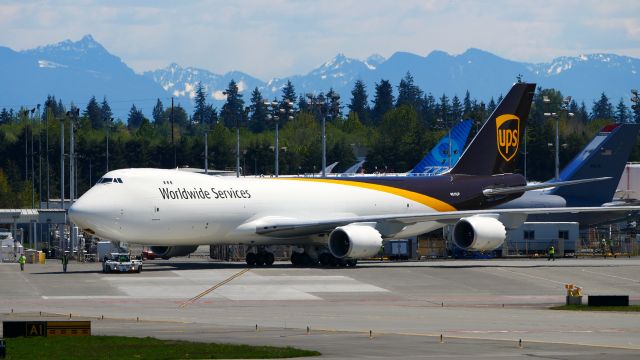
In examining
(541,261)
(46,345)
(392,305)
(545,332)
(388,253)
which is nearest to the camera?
(46,345)

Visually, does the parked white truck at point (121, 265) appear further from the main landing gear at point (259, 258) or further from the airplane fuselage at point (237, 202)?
the main landing gear at point (259, 258)

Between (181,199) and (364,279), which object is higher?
(181,199)

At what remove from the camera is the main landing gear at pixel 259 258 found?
237ft

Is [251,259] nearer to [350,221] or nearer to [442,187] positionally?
[350,221]

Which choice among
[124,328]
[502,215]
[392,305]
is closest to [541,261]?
[502,215]

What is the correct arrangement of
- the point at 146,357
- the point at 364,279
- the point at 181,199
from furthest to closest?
the point at 181,199
the point at 364,279
the point at 146,357

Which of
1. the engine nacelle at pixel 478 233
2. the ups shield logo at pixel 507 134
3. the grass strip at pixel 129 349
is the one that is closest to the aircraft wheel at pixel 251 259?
the engine nacelle at pixel 478 233

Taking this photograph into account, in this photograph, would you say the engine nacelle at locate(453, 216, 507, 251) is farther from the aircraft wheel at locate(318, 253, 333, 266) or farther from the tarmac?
the aircraft wheel at locate(318, 253, 333, 266)

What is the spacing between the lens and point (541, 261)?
78938mm

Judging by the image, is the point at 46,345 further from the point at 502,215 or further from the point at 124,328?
the point at 502,215

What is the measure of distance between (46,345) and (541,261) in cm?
4968

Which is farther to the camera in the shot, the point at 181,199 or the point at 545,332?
the point at 181,199

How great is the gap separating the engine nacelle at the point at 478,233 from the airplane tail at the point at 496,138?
7035 millimetres

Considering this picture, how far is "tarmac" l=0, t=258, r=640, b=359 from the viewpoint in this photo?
114 ft
